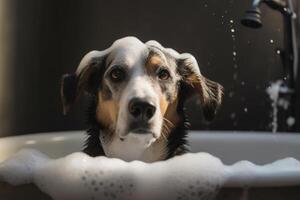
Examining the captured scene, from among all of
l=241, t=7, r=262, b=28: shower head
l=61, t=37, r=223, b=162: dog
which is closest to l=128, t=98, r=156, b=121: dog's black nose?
l=61, t=37, r=223, b=162: dog

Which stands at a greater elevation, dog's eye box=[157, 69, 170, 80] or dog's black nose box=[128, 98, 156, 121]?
dog's eye box=[157, 69, 170, 80]

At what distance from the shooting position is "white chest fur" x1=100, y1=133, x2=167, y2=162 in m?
0.57

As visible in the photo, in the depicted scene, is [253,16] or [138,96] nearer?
[138,96]

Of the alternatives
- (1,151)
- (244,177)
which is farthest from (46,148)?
(244,177)

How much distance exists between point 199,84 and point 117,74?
9cm

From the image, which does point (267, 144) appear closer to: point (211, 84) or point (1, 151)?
point (211, 84)

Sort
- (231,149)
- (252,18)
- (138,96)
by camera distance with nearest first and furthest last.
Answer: (138,96)
(252,18)
(231,149)

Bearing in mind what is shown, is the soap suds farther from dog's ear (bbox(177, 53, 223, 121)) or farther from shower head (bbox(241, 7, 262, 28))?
shower head (bbox(241, 7, 262, 28))

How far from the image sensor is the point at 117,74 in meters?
0.57

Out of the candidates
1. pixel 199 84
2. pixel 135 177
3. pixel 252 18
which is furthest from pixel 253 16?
pixel 135 177

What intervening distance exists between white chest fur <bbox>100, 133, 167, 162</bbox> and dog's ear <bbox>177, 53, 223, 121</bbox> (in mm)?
65

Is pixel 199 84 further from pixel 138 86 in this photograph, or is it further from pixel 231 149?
pixel 231 149

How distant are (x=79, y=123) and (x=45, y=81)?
0.07m

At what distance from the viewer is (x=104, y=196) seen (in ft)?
1.84
